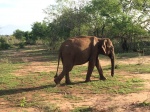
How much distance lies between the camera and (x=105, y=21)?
25641 mm

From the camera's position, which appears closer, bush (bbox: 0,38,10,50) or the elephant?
the elephant

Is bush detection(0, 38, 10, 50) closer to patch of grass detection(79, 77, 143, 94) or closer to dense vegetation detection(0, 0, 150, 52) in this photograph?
dense vegetation detection(0, 0, 150, 52)

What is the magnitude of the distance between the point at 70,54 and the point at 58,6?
18.5m

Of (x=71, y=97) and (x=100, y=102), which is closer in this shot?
(x=100, y=102)

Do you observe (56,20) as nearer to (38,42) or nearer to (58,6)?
(58,6)

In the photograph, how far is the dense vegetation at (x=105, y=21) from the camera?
24719mm

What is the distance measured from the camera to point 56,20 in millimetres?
27219

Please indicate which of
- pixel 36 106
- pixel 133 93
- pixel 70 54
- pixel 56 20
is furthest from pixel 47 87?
pixel 56 20

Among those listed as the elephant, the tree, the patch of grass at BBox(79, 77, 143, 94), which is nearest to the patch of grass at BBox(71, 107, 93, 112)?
the patch of grass at BBox(79, 77, 143, 94)

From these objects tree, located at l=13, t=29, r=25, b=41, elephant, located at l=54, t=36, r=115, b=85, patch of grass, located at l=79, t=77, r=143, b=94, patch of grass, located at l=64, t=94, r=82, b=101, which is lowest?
patch of grass, located at l=64, t=94, r=82, b=101

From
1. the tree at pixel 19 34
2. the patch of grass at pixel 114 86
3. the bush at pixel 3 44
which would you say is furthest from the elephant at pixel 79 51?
the tree at pixel 19 34

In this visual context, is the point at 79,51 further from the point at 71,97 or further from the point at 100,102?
the point at 100,102

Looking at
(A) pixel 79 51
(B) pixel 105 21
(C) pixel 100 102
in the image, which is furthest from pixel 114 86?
(B) pixel 105 21

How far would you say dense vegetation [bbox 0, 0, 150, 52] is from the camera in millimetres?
24719
